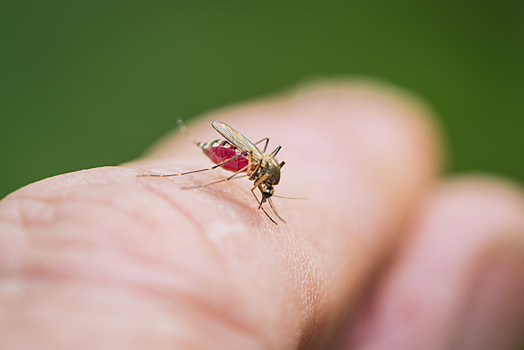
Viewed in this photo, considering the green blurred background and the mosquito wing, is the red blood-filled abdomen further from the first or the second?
the green blurred background

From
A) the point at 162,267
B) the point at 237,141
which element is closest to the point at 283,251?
the point at 162,267

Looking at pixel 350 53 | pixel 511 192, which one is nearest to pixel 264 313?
pixel 511 192

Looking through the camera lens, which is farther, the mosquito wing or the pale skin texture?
the mosquito wing

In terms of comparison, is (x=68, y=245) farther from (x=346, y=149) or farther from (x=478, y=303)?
(x=478, y=303)

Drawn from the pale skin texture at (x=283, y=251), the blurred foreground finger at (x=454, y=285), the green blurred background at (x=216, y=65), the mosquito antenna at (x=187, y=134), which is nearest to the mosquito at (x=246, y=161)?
the pale skin texture at (x=283, y=251)

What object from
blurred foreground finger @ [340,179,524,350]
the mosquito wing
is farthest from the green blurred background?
the mosquito wing
